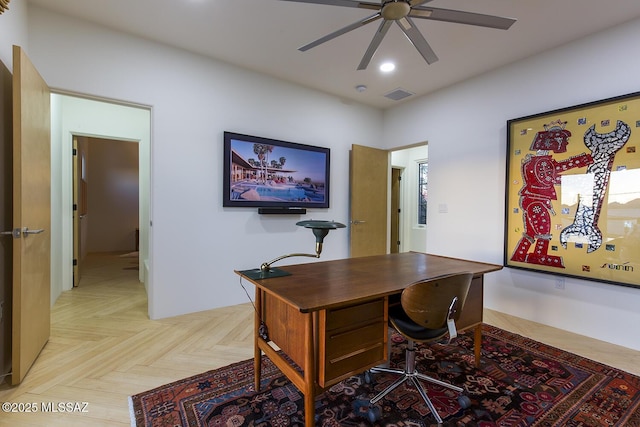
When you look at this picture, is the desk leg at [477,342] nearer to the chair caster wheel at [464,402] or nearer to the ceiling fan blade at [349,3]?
the chair caster wheel at [464,402]

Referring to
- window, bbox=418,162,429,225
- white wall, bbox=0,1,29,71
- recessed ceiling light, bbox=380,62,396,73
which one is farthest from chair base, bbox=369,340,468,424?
window, bbox=418,162,429,225

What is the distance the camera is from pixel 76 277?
3988 millimetres

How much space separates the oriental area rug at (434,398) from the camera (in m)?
1.58

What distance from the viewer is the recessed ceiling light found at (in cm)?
322

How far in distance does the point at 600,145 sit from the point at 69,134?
19.1 feet

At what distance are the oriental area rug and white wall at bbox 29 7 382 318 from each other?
135 cm

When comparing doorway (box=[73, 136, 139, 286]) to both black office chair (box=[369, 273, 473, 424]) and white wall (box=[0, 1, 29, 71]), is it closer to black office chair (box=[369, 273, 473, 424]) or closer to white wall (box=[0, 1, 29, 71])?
white wall (box=[0, 1, 29, 71])

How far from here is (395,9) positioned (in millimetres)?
1773

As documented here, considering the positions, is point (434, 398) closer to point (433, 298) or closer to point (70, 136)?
point (433, 298)

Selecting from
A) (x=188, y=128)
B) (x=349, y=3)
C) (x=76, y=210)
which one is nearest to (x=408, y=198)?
(x=188, y=128)

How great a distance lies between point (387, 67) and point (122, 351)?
12.2 feet

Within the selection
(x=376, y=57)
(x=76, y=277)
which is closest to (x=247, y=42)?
(x=376, y=57)

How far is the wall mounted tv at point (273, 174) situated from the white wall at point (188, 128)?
0.39ft

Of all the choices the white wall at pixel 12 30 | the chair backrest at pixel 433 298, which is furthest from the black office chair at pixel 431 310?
the white wall at pixel 12 30
